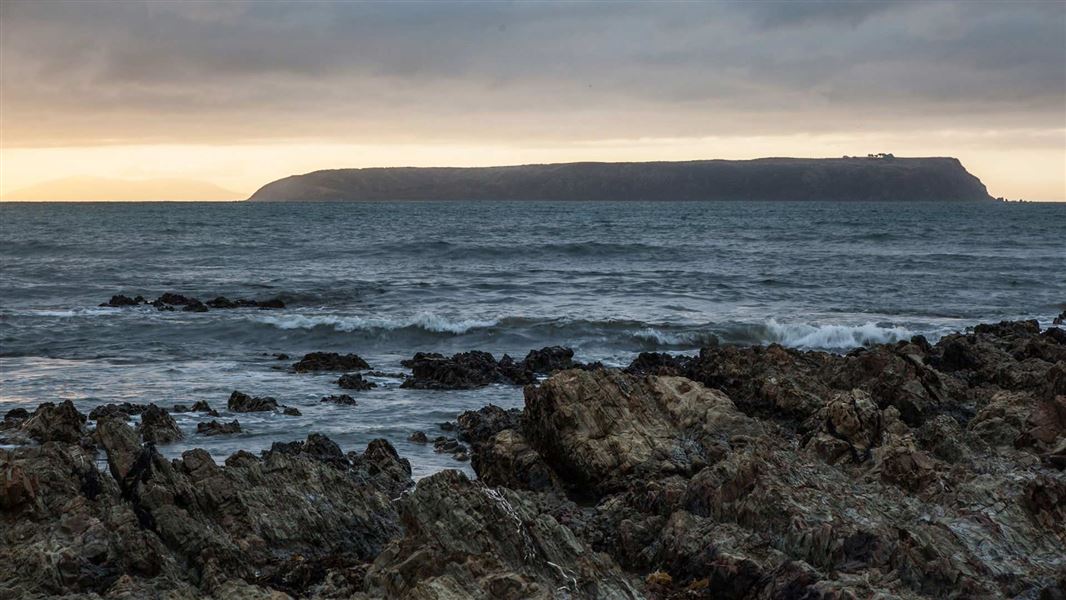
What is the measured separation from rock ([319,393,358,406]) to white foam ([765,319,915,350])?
48.6 ft

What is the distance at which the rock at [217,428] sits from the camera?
17.1m

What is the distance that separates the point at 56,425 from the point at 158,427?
1.70 meters

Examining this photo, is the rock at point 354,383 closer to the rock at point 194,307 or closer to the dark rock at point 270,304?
the rock at point 194,307

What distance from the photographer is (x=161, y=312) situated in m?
36.3

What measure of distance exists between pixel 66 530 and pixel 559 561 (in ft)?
15.0

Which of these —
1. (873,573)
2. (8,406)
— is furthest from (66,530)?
(8,406)

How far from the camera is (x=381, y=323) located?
108 ft

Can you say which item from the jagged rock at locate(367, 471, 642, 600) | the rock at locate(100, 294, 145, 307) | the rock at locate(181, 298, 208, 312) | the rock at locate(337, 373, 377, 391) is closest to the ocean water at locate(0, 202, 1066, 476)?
the rock at locate(337, 373, 377, 391)

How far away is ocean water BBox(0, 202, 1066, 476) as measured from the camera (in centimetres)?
2144

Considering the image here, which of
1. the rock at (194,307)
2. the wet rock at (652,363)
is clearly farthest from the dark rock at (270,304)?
the wet rock at (652,363)

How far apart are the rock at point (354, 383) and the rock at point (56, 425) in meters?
6.53

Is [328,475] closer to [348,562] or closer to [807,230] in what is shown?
[348,562]

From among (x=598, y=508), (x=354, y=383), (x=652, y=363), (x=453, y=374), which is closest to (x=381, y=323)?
(x=354, y=383)

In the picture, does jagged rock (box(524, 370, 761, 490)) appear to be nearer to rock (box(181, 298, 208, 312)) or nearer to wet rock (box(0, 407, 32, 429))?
wet rock (box(0, 407, 32, 429))
